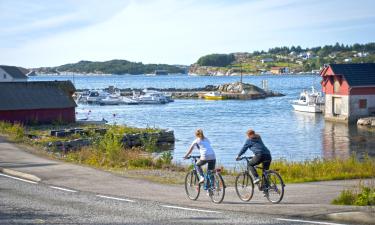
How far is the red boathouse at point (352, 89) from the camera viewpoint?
6850cm

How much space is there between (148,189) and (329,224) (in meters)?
7.44

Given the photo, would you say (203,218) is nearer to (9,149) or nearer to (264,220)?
(264,220)

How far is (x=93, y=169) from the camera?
24.2 meters

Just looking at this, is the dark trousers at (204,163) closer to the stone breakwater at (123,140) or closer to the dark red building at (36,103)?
the stone breakwater at (123,140)

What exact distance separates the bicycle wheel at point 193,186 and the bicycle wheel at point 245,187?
1087mm

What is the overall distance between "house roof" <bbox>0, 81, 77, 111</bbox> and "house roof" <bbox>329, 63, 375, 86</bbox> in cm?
3074

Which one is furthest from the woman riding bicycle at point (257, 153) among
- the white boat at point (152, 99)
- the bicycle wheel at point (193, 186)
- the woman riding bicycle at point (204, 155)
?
the white boat at point (152, 99)

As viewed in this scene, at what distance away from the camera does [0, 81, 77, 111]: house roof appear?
5162 centimetres

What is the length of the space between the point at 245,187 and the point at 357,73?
56462 millimetres

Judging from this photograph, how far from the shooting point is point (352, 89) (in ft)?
224

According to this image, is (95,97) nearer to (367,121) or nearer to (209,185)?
(367,121)

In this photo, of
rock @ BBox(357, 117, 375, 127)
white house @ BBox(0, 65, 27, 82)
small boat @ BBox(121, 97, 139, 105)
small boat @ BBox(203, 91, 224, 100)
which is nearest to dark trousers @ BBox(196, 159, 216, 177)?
rock @ BBox(357, 117, 375, 127)

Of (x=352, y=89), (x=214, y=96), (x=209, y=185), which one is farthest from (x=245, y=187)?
(x=214, y=96)

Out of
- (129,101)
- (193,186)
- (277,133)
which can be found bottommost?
(277,133)
